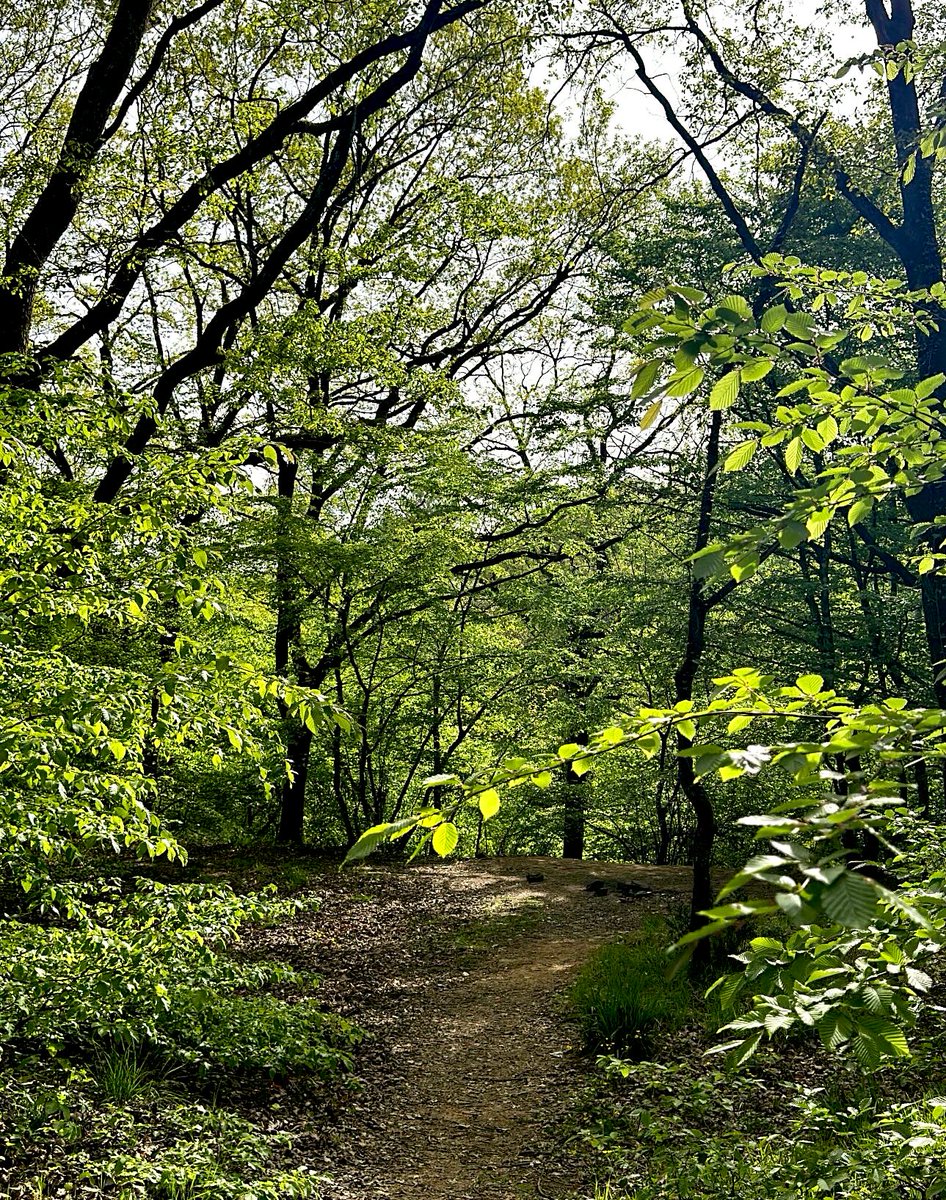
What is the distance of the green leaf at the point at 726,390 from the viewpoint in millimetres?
1730

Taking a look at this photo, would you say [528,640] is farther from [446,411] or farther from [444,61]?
[444,61]

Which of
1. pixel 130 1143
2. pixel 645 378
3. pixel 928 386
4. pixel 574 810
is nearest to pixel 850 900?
pixel 645 378

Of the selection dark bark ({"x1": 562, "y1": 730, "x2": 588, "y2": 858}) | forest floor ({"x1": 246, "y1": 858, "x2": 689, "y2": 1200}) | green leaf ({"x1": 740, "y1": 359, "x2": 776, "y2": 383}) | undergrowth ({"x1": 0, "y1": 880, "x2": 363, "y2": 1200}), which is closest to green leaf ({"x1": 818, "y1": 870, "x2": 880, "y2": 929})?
green leaf ({"x1": 740, "y1": 359, "x2": 776, "y2": 383})

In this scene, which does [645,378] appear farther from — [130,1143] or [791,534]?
[130,1143]

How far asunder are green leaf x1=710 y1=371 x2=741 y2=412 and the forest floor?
4.41 meters

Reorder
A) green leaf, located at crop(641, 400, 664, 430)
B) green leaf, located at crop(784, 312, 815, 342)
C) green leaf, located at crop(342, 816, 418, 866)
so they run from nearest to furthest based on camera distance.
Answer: green leaf, located at crop(342, 816, 418, 866), green leaf, located at crop(641, 400, 664, 430), green leaf, located at crop(784, 312, 815, 342)

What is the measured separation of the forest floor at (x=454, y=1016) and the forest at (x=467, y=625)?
0.05 meters

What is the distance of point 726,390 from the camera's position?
1.75m

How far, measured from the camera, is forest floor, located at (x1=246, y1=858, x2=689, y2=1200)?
16.4ft

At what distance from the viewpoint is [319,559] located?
10766 millimetres

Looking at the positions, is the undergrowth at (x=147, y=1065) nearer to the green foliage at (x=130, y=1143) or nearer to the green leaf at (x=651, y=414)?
the green foliage at (x=130, y=1143)

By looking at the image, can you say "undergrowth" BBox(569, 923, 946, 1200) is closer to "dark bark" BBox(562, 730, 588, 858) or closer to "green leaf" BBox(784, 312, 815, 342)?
"green leaf" BBox(784, 312, 815, 342)

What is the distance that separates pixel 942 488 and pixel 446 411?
321 inches

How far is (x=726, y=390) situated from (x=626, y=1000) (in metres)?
5.56
